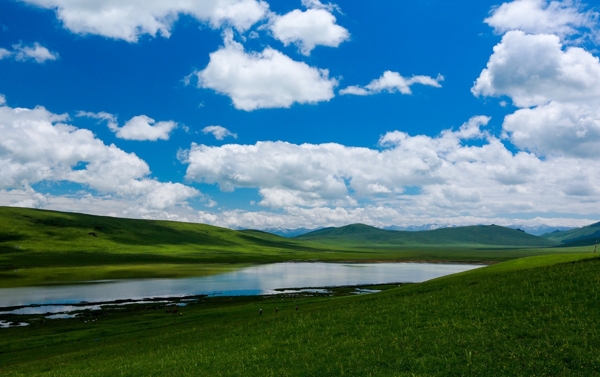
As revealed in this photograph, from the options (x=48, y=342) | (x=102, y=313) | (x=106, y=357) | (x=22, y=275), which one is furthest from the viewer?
(x=22, y=275)

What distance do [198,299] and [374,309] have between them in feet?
212

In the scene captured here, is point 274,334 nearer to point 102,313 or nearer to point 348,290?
point 102,313

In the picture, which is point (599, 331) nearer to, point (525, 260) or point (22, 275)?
point (525, 260)

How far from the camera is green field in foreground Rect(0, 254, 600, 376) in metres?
17.9

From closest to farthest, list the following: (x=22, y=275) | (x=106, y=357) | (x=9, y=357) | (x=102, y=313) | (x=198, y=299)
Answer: (x=106, y=357)
(x=9, y=357)
(x=102, y=313)
(x=198, y=299)
(x=22, y=275)

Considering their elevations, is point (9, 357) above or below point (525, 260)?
below

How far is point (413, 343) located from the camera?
21.4 metres

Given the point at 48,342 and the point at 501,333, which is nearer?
the point at 501,333

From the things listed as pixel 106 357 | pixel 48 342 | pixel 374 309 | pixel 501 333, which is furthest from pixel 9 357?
pixel 501 333

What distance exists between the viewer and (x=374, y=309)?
32594 mm

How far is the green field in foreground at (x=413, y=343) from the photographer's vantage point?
1794 centimetres

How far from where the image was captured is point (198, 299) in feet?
289

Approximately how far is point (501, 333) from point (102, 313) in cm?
7052

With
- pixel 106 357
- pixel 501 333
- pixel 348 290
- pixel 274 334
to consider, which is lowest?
pixel 348 290
